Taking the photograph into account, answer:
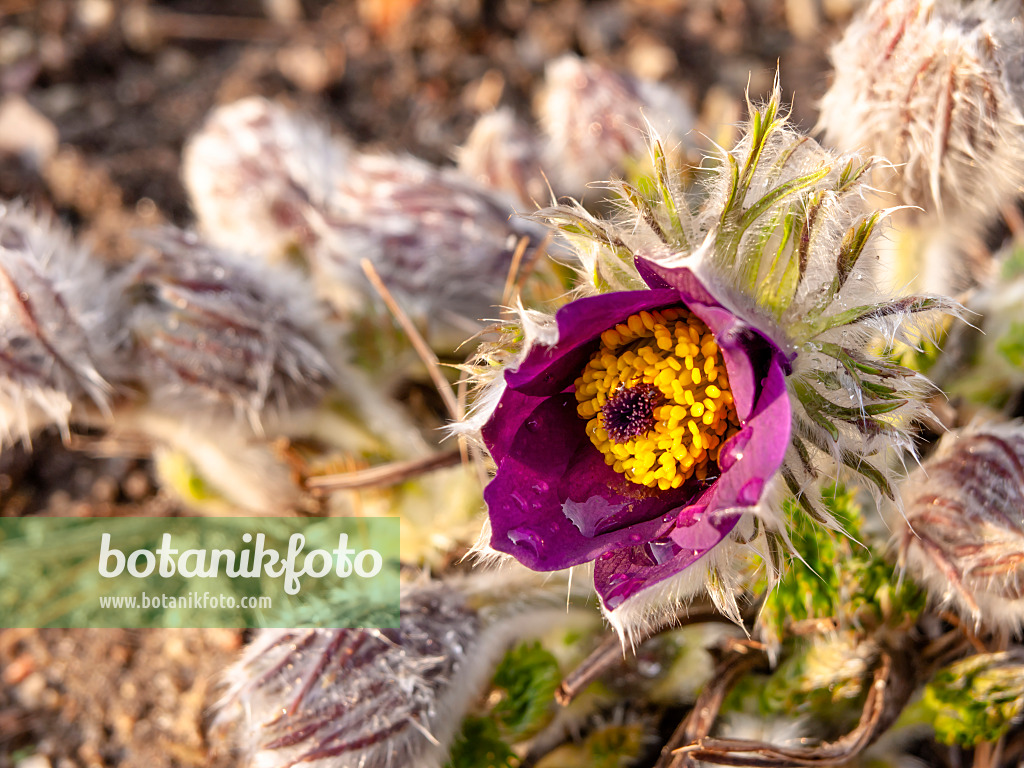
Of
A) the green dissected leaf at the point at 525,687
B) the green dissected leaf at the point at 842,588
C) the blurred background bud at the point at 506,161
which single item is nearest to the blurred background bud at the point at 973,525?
the green dissected leaf at the point at 842,588

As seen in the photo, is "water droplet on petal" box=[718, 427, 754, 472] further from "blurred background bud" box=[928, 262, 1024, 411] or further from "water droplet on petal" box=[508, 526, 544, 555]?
"blurred background bud" box=[928, 262, 1024, 411]

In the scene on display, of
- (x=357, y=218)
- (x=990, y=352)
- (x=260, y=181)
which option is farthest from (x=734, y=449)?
(x=260, y=181)

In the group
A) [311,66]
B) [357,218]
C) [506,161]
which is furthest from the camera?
[311,66]

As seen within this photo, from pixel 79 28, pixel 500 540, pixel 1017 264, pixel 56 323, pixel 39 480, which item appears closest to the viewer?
pixel 500 540

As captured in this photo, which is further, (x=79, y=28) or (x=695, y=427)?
(x=79, y=28)

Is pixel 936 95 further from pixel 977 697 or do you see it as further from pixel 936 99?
pixel 977 697

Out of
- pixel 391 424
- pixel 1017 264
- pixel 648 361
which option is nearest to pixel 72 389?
pixel 391 424

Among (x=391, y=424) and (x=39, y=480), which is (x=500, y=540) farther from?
(x=39, y=480)

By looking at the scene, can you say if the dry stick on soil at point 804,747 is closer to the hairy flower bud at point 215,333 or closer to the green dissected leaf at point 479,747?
Result: the green dissected leaf at point 479,747
